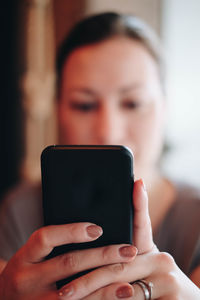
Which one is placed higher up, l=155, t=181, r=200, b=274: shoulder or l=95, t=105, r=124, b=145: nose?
l=95, t=105, r=124, b=145: nose

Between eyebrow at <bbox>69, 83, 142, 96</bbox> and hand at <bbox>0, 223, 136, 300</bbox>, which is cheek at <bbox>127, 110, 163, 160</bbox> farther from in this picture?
hand at <bbox>0, 223, 136, 300</bbox>

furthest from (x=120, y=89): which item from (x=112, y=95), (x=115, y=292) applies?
(x=115, y=292)

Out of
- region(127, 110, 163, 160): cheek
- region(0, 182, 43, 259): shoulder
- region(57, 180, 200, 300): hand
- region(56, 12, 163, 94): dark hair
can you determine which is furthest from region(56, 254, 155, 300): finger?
region(56, 12, 163, 94): dark hair

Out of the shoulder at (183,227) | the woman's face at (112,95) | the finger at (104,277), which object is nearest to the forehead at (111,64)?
the woman's face at (112,95)

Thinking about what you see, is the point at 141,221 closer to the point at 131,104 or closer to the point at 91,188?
the point at 91,188

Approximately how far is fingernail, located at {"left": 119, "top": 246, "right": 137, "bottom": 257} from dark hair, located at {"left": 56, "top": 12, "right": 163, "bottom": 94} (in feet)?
1.37

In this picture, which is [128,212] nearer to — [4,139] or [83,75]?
[83,75]

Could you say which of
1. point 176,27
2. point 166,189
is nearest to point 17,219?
point 166,189

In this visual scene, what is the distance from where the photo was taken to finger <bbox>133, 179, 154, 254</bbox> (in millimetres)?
268

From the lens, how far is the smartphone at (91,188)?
0.90 ft

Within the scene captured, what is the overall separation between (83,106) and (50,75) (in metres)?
0.60

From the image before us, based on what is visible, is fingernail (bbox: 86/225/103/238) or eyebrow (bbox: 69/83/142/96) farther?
eyebrow (bbox: 69/83/142/96)

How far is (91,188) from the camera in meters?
0.28

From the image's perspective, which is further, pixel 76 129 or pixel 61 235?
pixel 76 129
